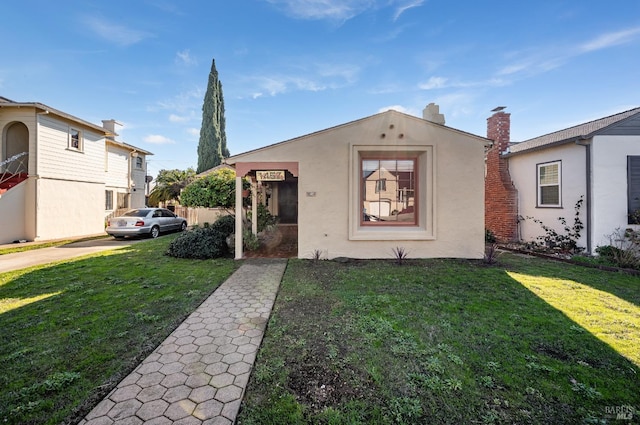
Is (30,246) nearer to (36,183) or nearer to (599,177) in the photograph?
(36,183)

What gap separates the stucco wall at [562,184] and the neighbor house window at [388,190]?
18.1 ft

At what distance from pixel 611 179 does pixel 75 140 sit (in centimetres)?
2373

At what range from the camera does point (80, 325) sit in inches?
157

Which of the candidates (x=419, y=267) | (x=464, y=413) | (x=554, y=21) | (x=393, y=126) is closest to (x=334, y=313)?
(x=464, y=413)

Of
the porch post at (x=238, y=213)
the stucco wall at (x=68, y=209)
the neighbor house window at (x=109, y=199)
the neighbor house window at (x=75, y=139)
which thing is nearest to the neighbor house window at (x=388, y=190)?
the porch post at (x=238, y=213)

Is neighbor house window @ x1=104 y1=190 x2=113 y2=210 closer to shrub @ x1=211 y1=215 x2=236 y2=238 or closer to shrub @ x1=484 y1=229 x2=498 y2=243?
shrub @ x1=211 y1=215 x2=236 y2=238

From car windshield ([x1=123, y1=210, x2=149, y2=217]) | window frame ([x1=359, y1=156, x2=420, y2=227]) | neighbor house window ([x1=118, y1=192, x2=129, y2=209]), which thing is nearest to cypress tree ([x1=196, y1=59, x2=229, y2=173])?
neighbor house window ([x1=118, y1=192, x2=129, y2=209])

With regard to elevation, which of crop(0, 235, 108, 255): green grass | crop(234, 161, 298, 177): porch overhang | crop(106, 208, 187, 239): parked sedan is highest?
crop(234, 161, 298, 177): porch overhang

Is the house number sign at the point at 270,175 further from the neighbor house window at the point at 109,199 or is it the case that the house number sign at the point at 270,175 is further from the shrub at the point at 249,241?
the neighbor house window at the point at 109,199

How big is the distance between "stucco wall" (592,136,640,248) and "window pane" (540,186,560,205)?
1291mm

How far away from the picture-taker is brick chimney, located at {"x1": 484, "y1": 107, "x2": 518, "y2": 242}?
1145 cm

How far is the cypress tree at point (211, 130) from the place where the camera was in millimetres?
29109

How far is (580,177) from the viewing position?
353 inches

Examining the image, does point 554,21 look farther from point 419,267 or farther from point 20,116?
point 20,116
